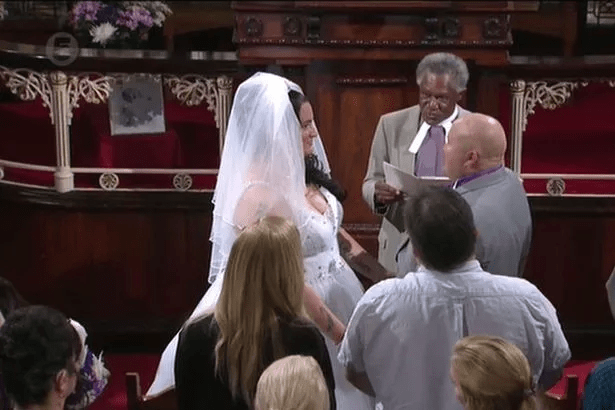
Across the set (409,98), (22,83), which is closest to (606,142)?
(409,98)

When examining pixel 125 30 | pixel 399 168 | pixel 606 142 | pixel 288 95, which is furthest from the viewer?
pixel 125 30

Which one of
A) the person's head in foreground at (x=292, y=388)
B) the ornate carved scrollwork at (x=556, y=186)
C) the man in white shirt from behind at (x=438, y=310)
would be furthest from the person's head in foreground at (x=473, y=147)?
the ornate carved scrollwork at (x=556, y=186)

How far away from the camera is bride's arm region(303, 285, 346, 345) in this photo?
3641mm

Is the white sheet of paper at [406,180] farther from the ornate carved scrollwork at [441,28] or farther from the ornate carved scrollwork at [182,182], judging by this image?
the ornate carved scrollwork at [182,182]

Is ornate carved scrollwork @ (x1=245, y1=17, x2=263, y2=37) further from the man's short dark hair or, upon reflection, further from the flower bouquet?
the man's short dark hair

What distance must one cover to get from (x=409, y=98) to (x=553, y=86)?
696 millimetres

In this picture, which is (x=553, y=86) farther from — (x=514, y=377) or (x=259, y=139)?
(x=514, y=377)

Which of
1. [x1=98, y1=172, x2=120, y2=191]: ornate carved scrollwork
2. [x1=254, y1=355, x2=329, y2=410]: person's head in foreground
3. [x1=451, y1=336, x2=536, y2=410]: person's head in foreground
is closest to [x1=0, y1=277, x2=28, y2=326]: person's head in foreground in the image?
[x1=254, y1=355, x2=329, y2=410]: person's head in foreground

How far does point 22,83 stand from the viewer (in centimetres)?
542

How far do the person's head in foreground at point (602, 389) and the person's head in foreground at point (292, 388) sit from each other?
0.75 m

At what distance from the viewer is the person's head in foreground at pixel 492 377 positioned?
2529 mm

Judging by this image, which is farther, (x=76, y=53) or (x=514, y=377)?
(x=76, y=53)

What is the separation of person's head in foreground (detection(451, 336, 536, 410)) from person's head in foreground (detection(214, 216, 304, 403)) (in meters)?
0.52

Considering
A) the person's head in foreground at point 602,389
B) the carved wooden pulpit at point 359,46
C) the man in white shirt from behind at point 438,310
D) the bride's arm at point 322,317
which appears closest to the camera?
the person's head in foreground at point 602,389
